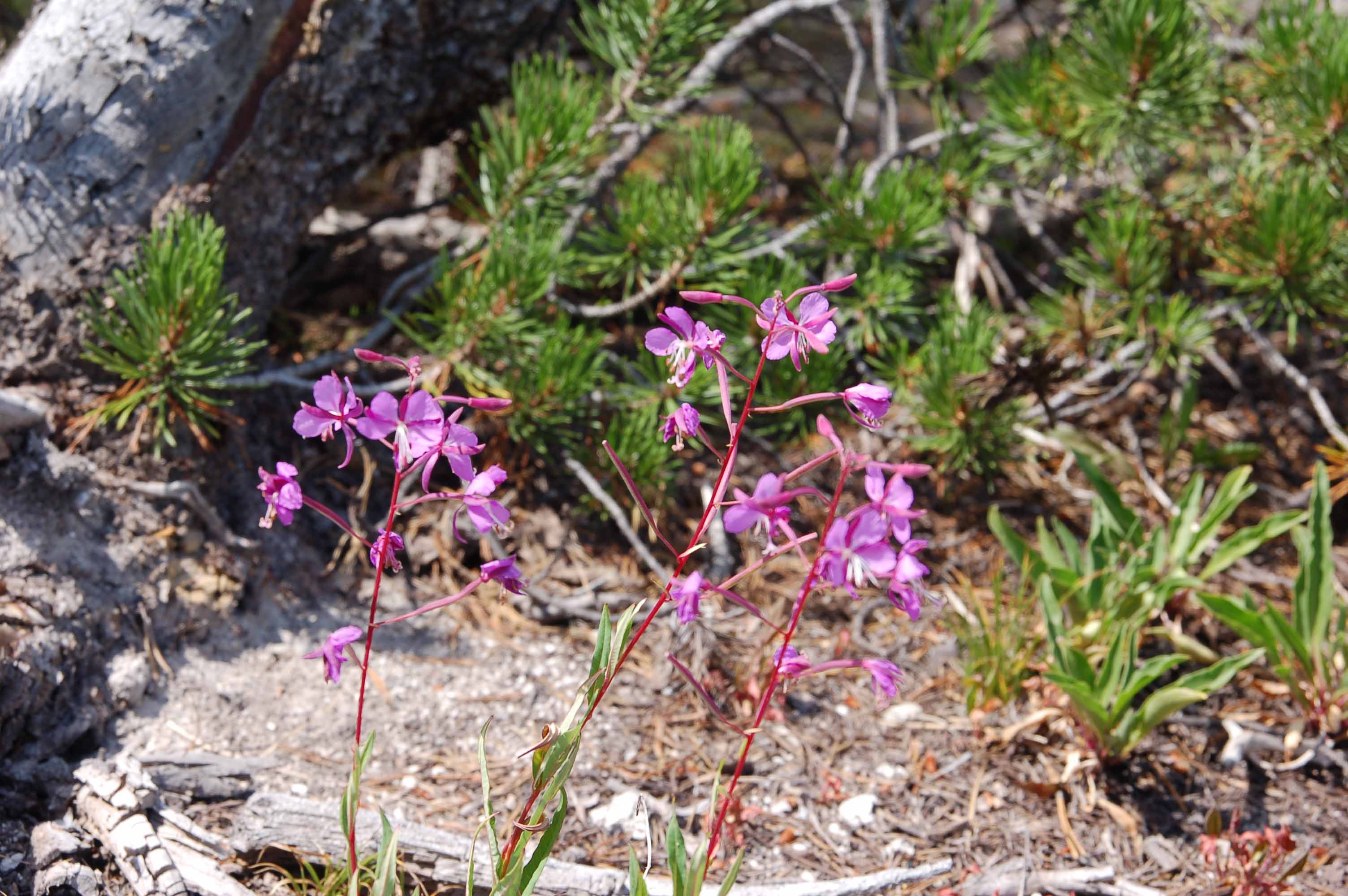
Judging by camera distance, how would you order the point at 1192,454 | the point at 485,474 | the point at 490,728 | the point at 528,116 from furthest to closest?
the point at 1192,454
the point at 528,116
the point at 490,728
the point at 485,474

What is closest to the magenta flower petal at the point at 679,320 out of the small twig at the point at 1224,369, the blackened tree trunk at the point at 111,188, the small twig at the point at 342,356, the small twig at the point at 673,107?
the small twig at the point at 342,356

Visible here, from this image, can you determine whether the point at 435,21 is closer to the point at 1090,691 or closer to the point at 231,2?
the point at 231,2

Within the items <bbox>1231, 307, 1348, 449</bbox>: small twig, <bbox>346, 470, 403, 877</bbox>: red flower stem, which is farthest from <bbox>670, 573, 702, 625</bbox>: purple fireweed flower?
<bbox>1231, 307, 1348, 449</bbox>: small twig

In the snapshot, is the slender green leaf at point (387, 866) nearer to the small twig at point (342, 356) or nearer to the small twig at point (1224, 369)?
the small twig at point (342, 356)

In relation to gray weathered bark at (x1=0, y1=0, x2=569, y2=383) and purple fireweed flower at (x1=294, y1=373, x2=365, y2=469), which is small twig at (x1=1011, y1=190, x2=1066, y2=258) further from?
purple fireweed flower at (x1=294, y1=373, x2=365, y2=469)

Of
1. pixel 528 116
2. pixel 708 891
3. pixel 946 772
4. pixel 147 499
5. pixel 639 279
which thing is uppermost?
pixel 528 116

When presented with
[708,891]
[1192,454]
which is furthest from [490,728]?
[1192,454]
